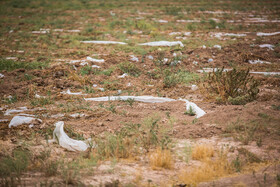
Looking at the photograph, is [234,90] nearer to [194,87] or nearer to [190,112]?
[194,87]

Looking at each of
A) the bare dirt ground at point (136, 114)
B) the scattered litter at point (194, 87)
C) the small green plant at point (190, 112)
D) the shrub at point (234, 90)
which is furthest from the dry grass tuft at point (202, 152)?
the scattered litter at point (194, 87)

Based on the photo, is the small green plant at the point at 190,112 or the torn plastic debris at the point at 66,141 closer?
the torn plastic debris at the point at 66,141

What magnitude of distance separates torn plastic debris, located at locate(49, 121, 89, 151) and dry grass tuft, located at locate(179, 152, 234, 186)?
4.51 feet

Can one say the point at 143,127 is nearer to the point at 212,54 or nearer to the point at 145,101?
the point at 145,101

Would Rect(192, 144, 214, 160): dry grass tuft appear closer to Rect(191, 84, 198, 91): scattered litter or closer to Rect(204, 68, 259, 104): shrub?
Rect(204, 68, 259, 104): shrub

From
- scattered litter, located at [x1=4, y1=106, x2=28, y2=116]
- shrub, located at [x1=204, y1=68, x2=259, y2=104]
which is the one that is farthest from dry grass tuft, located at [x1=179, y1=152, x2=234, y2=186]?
scattered litter, located at [x1=4, y1=106, x2=28, y2=116]

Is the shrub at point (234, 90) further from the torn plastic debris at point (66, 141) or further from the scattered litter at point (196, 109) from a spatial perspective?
the torn plastic debris at point (66, 141)

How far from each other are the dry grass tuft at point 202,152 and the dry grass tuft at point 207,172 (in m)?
0.12

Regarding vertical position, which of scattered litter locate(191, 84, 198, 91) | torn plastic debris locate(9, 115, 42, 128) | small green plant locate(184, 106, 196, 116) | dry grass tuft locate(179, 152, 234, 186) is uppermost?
torn plastic debris locate(9, 115, 42, 128)

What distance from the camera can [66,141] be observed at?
141 inches

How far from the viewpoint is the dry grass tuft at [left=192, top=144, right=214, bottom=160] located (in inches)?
130

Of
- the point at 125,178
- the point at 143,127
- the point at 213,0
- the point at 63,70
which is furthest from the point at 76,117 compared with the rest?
the point at 213,0

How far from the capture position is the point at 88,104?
16.7 ft

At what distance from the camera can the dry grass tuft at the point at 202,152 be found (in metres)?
3.31
